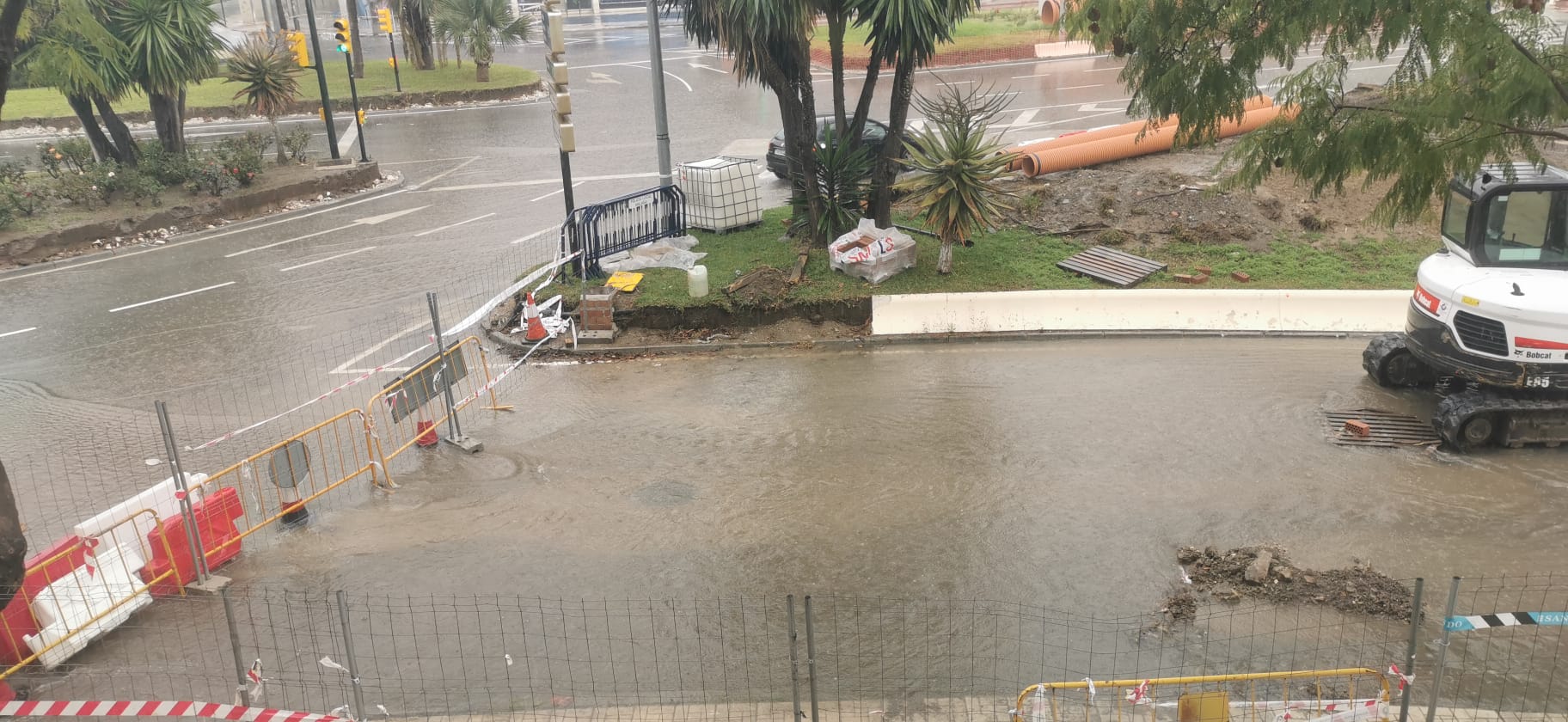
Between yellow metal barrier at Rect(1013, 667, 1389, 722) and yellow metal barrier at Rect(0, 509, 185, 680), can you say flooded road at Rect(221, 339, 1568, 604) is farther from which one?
yellow metal barrier at Rect(1013, 667, 1389, 722)

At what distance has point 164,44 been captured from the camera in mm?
21578

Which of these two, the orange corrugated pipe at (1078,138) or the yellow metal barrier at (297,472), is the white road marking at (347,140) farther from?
the yellow metal barrier at (297,472)

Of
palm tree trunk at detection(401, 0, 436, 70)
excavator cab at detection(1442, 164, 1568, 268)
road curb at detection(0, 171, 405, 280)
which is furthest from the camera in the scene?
palm tree trunk at detection(401, 0, 436, 70)

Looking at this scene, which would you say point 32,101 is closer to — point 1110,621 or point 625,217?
point 625,217

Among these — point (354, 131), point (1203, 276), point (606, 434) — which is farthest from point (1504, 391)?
point (354, 131)

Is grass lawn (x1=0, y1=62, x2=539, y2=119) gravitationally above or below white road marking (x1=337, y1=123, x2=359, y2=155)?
above

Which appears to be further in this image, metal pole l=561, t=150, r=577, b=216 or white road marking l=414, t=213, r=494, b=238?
white road marking l=414, t=213, r=494, b=238

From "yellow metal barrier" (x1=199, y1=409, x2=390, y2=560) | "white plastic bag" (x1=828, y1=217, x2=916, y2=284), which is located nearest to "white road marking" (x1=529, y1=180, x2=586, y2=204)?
"white plastic bag" (x1=828, y1=217, x2=916, y2=284)

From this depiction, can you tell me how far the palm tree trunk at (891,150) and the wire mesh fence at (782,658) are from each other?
891cm

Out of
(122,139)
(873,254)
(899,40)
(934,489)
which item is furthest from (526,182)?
(934,489)

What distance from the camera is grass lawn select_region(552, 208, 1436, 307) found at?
1534cm

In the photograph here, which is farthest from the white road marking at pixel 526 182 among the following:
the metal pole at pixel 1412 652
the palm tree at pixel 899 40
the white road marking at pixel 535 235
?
the metal pole at pixel 1412 652

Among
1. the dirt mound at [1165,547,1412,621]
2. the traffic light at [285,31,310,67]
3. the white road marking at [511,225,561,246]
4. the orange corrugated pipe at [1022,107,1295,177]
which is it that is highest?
the traffic light at [285,31,310,67]

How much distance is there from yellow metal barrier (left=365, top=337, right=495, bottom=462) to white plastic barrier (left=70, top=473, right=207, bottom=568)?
73.5 inches
